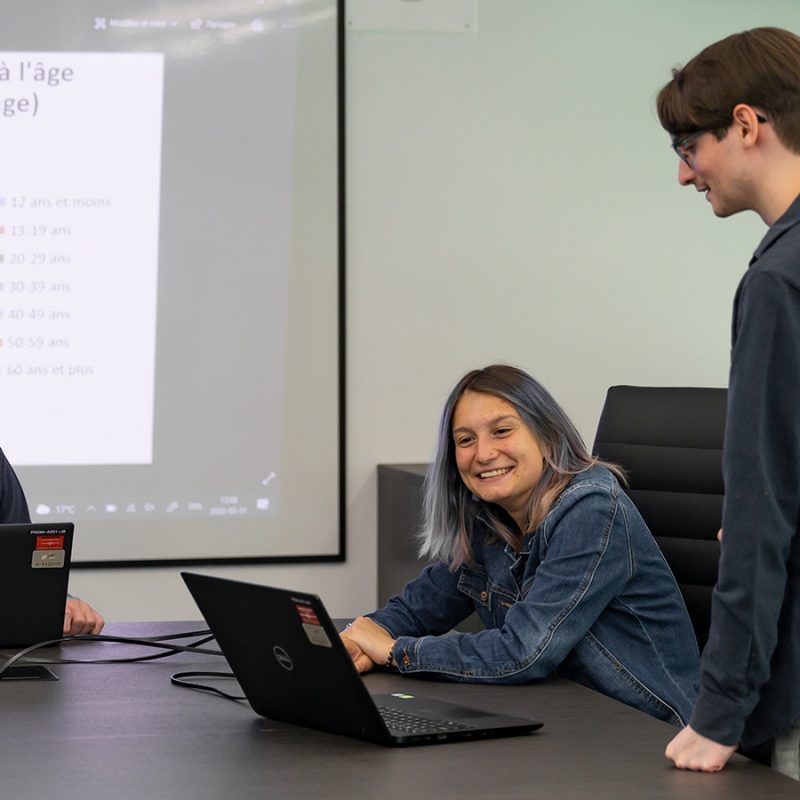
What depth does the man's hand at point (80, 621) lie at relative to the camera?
211 cm

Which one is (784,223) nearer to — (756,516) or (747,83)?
(747,83)

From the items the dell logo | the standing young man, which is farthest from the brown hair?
the dell logo

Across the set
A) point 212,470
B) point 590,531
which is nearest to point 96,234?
Result: point 212,470

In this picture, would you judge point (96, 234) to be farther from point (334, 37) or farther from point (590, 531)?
point (590, 531)

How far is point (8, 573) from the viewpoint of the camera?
1886 mm

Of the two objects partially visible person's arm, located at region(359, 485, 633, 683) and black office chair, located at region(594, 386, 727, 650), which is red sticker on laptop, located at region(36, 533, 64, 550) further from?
black office chair, located at region(594, 386, 727, 650)

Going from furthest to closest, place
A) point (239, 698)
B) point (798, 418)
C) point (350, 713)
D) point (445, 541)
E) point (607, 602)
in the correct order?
point (445, 541) → point (607, 602) → point (239, 698) → point (350, 713) → point (798, 418)

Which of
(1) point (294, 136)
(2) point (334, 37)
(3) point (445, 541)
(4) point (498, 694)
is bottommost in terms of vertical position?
(4) point (498, 694)

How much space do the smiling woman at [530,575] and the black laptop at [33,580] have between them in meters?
0.47

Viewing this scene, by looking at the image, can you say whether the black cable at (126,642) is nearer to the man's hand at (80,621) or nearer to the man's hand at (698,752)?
the man's hand at (80,621)

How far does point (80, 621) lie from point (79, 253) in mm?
1847

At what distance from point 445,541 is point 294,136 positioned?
6.78ft

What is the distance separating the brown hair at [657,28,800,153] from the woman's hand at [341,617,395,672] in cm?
89

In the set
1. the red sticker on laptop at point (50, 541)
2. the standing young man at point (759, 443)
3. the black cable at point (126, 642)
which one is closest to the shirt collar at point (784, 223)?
the standing young man at point (759, 443)
